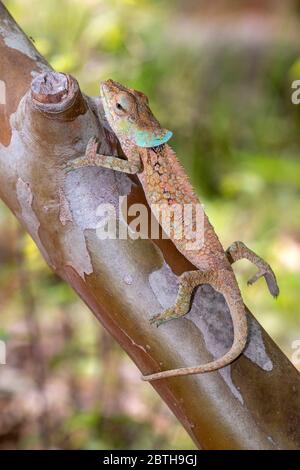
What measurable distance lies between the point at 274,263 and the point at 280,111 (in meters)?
3.61

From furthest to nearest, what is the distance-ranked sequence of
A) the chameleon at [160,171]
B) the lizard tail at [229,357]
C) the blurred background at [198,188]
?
the blurred background at [198,188] < the chameleon at [160,171] < the lizard tail at [229,357]

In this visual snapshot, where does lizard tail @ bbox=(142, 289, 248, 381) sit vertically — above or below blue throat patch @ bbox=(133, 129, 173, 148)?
below

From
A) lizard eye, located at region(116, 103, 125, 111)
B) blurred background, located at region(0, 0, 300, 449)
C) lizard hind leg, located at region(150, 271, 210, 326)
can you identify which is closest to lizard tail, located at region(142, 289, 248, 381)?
lizard hind leg, located at region(150, 271, 210, 326)

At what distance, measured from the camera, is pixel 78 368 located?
122 inches

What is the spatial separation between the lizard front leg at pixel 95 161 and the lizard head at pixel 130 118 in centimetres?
35

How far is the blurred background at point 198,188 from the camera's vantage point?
2.89 metres

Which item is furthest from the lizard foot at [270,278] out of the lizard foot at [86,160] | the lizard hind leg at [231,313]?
the lizard foot at [86,160]

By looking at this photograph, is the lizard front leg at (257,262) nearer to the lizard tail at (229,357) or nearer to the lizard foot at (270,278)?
the lizard foot at (270,278)

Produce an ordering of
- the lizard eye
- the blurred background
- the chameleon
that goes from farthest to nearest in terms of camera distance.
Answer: the blurred background < the lizard eye < the chameleon

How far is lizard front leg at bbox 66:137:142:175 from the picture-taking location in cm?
135

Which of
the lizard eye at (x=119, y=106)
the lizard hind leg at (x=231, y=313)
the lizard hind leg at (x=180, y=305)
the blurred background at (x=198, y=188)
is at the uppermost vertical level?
the lizard eye at (x=119, y=106)

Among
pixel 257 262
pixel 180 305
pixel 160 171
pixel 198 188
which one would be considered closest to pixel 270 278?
pixel 257 262

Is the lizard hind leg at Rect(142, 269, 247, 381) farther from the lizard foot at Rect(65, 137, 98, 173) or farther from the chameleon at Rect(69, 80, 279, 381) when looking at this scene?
the lizard foot at Rect(65, 137, 98, 173)

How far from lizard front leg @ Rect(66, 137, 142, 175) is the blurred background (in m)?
0.61
